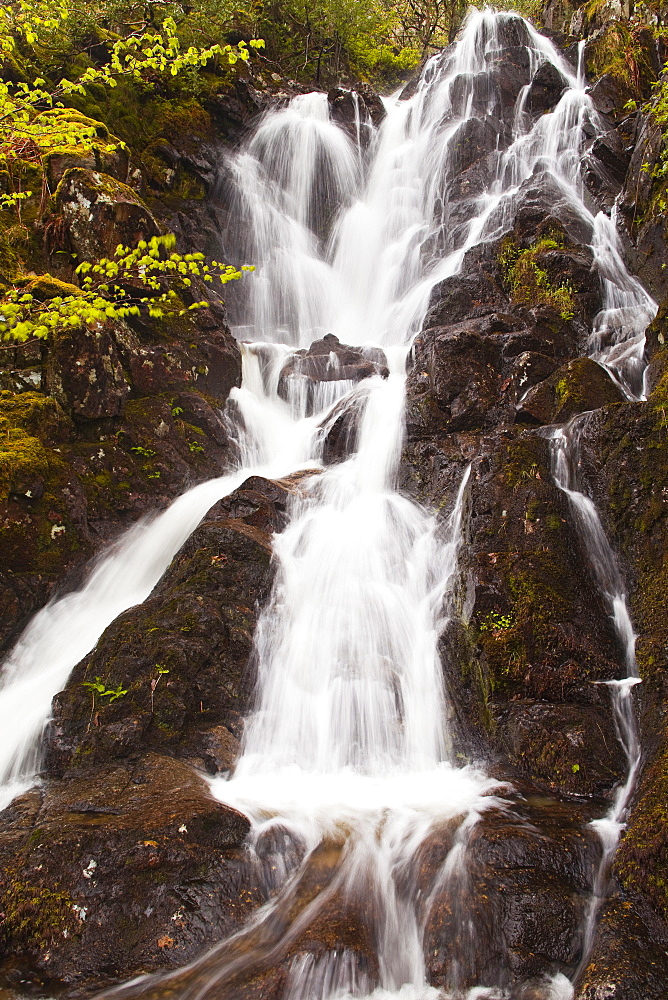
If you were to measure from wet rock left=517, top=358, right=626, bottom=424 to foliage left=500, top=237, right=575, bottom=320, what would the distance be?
267 centimetres

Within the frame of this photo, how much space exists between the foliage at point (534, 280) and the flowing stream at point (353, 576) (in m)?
0.86

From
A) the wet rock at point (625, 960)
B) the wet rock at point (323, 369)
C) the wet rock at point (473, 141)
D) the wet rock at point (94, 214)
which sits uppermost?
the wet rock at point (473, 141)

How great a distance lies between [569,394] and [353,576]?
3.82 m

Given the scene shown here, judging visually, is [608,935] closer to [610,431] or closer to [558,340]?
[610,431]

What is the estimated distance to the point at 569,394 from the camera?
7.91 meters

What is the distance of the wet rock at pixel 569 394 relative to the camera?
25.7 ft

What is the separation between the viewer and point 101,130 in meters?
12.6

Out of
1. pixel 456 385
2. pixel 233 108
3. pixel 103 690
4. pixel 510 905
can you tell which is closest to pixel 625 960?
pixel 510 905

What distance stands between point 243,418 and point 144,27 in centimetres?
1351

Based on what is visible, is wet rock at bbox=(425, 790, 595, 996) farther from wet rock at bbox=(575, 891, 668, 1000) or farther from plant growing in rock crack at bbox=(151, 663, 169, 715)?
plant growing in rock crack at bbox=(151, 663, 169, 715)

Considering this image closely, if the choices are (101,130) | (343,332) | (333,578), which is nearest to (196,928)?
(333,578)

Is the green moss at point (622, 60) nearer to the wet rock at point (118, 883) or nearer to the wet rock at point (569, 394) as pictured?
the wet rock at point (569, 394)

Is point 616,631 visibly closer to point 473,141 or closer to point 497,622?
point 497,622

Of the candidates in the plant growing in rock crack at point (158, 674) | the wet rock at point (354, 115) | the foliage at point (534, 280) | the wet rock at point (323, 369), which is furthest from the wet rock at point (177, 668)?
the wet rock at point (354, 115)
